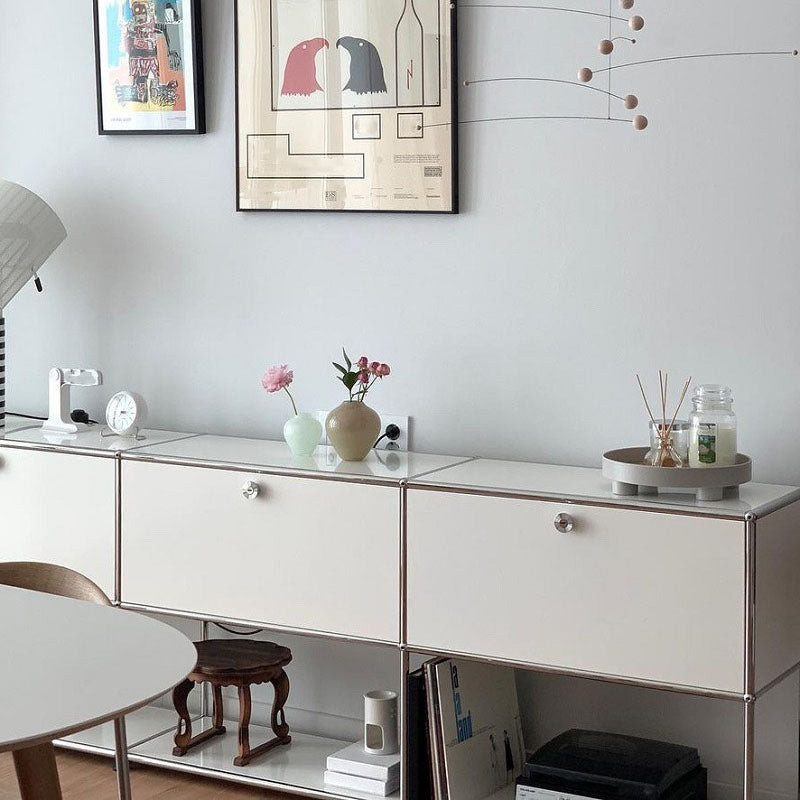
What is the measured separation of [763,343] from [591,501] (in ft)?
1.85

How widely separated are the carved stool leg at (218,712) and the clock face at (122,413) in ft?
2.29

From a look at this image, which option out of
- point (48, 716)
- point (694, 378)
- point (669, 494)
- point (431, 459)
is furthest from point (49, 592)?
point (694, 378)

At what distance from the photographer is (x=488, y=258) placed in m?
3.13

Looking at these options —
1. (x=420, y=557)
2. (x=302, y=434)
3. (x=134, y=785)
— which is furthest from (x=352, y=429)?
(x=134, y=785)

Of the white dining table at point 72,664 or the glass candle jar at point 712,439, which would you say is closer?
the white dining table at point 72,664

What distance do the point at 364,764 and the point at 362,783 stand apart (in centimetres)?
4

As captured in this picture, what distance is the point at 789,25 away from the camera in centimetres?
276

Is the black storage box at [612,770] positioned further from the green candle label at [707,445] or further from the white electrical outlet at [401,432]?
the white electrical outlet at [401,432]

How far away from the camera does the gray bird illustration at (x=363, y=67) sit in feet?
10.4

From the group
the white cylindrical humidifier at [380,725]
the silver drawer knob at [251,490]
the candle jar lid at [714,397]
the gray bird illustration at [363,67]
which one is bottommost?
the white cylindrical humidifier at [380,725]

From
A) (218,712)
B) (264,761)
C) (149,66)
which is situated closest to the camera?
(264,761)

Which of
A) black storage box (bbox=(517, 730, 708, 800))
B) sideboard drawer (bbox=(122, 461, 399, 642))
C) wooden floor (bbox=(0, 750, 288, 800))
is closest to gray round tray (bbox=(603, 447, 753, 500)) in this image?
sideboard drawer (bbox=(122, 461, 399, 642))

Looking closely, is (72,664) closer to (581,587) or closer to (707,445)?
(581,587)

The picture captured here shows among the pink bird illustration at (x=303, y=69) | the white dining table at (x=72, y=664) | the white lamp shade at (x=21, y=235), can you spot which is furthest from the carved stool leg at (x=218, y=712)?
the pink bird illustration at (x=303, y=69)
